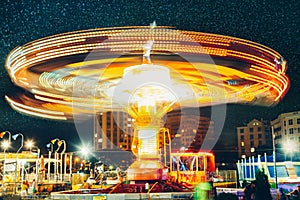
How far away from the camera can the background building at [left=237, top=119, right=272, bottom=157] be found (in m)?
86.1

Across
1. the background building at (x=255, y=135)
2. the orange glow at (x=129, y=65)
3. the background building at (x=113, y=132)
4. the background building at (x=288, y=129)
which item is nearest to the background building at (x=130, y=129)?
the background building at (x=113, y=132)

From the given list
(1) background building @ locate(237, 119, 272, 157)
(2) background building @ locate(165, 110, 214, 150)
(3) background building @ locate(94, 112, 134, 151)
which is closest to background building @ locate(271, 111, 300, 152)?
(1) background building @ locate(237, 119, 272, 157)

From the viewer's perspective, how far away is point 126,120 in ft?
347

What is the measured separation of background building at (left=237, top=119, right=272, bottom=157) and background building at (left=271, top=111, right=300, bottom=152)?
9.95 metres

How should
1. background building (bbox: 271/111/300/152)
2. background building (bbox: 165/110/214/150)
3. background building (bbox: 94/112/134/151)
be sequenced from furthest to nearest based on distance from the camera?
background building (bbox: 165/110/214/150)
background building (bbox: 94/112/134/151)
background building (bbox: 271/111/300/152)

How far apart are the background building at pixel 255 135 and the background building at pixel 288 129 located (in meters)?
9.95

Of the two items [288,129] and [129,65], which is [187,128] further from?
[129,65]

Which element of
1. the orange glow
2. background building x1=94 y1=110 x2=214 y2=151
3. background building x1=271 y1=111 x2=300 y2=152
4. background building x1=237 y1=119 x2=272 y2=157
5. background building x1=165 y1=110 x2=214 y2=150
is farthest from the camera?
background building x1=165 y1=110 x2=214 y2=150

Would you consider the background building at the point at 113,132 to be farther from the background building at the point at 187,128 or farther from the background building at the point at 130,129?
the background building at the point at 187,128

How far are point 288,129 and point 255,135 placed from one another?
55.6 feet

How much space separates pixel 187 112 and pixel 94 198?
350 feet

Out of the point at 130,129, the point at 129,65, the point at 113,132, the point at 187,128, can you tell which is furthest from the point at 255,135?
the point at 129,65

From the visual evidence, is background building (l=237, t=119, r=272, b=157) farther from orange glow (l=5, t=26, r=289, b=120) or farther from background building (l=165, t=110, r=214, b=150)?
orange glow (l=5, t=26, r=289, b=120)

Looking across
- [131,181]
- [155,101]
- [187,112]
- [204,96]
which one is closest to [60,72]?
[155,101]
